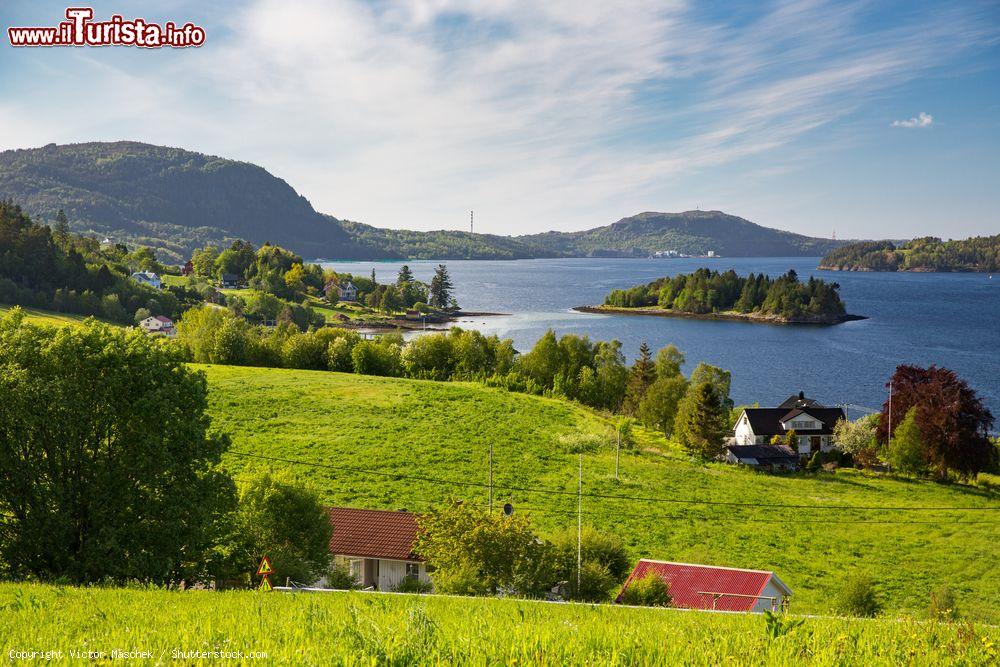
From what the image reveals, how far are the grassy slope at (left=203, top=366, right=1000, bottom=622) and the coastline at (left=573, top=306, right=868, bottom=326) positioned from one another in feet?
332

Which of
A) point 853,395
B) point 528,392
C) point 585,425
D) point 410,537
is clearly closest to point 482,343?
point 528,392

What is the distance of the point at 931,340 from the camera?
4488 inches

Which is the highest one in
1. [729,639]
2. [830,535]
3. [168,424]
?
[729,639]

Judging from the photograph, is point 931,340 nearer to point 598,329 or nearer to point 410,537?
point 598,329

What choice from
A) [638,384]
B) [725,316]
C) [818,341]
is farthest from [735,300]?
[638,384]

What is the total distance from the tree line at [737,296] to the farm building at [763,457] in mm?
107020

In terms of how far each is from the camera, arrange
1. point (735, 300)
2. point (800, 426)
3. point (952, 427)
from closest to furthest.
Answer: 1. point (952, 427)
2. point (800, 426)
3. point (735, 300)

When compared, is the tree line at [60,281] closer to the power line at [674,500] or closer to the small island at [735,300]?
the power line at [674,500]

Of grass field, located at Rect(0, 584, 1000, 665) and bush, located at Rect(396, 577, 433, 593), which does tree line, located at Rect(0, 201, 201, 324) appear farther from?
grass field, located at Rect(0, 584, 1000, 665)

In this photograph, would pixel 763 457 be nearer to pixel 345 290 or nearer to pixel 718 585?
pixel 718 585

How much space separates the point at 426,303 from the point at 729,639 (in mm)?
158250

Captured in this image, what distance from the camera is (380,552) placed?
2406cm

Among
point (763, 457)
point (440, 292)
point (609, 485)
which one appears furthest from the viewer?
point (440, 292)

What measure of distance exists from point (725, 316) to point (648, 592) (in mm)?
152369
